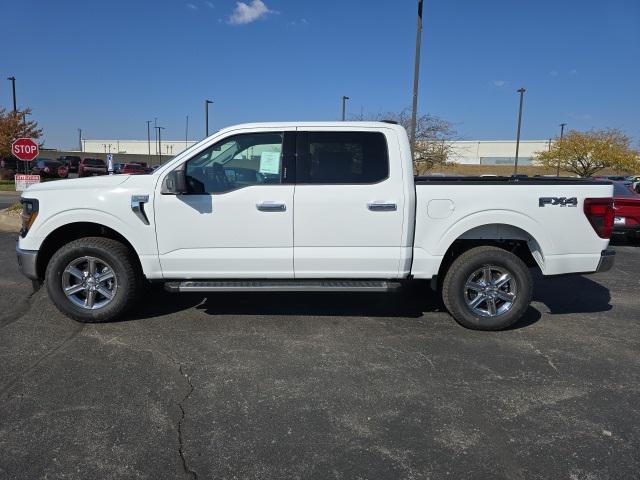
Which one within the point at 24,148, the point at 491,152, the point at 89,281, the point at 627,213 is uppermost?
the point at 491,152

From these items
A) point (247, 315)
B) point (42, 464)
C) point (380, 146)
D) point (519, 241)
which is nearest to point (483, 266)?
point (519, 241)

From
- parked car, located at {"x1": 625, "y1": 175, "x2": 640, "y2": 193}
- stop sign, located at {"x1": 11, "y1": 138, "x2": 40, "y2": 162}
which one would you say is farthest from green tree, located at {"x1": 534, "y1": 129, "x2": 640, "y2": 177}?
stop sign, located at {"x1": 11, "y1": 138, "x2": 40, "y2": 162}

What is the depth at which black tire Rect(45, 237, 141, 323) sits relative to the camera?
191 inches

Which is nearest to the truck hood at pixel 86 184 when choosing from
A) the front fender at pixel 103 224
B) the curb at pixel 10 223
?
the front fender at pixel 103 224

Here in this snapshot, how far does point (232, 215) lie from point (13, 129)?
123 feet

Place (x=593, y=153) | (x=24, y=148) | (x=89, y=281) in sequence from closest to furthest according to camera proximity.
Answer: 1. (x=89, y=281)
2. (x=24, y=148)
3. (x=593, y=153)

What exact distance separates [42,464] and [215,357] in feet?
5.40

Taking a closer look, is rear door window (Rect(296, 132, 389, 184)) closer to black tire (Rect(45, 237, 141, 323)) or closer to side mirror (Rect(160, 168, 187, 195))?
side mirror (Rect(160, 168, 187, 195))

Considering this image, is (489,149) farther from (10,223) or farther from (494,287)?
(494,287)

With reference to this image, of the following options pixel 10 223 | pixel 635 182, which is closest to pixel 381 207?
pixel 10 223

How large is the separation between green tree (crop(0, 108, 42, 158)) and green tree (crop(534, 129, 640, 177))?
45.5 m

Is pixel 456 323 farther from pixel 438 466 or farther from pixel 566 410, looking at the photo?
pixel 438 466

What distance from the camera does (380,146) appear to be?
16.0 feet

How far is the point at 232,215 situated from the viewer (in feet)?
15.5
